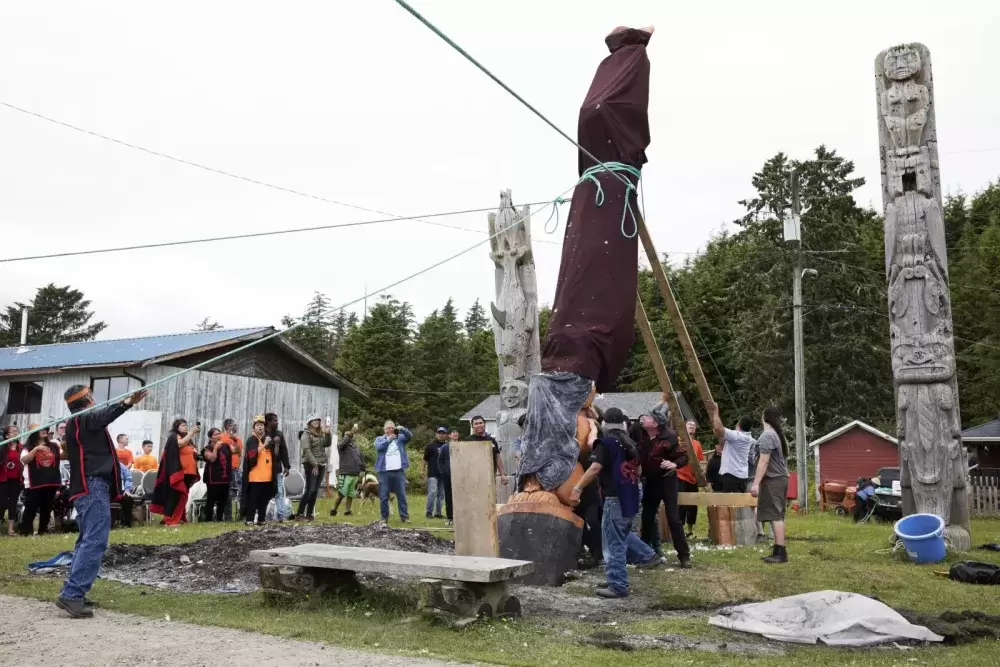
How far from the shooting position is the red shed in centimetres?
2455

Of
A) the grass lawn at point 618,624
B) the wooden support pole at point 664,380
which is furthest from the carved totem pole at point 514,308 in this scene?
the grass lawn at point 618,624

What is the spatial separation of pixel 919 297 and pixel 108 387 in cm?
1771

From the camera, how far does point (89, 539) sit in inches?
246

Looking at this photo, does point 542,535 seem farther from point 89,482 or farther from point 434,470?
point 434,470

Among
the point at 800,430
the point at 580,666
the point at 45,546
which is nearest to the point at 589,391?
the point at 580,666

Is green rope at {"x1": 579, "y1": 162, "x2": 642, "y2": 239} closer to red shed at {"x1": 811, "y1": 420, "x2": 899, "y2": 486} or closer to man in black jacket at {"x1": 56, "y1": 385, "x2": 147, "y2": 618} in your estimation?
man in black jacket at {"x1": 56, "y1": 385, "x2": 147, "y2": 618}

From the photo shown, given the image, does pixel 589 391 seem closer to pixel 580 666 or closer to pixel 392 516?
pixel 580 666

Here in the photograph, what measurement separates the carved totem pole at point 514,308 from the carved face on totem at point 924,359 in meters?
4.68

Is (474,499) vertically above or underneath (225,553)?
above

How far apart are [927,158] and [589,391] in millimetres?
6120

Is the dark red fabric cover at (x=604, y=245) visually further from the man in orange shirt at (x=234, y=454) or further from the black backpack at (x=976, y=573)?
the man in orange shirt at (x=234, y=454)

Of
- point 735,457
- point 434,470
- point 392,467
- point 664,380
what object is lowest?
point 434,470

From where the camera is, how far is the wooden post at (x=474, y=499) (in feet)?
23.6

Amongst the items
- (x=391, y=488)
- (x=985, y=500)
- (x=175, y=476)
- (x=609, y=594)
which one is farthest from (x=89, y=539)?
(x=985, y=500)
